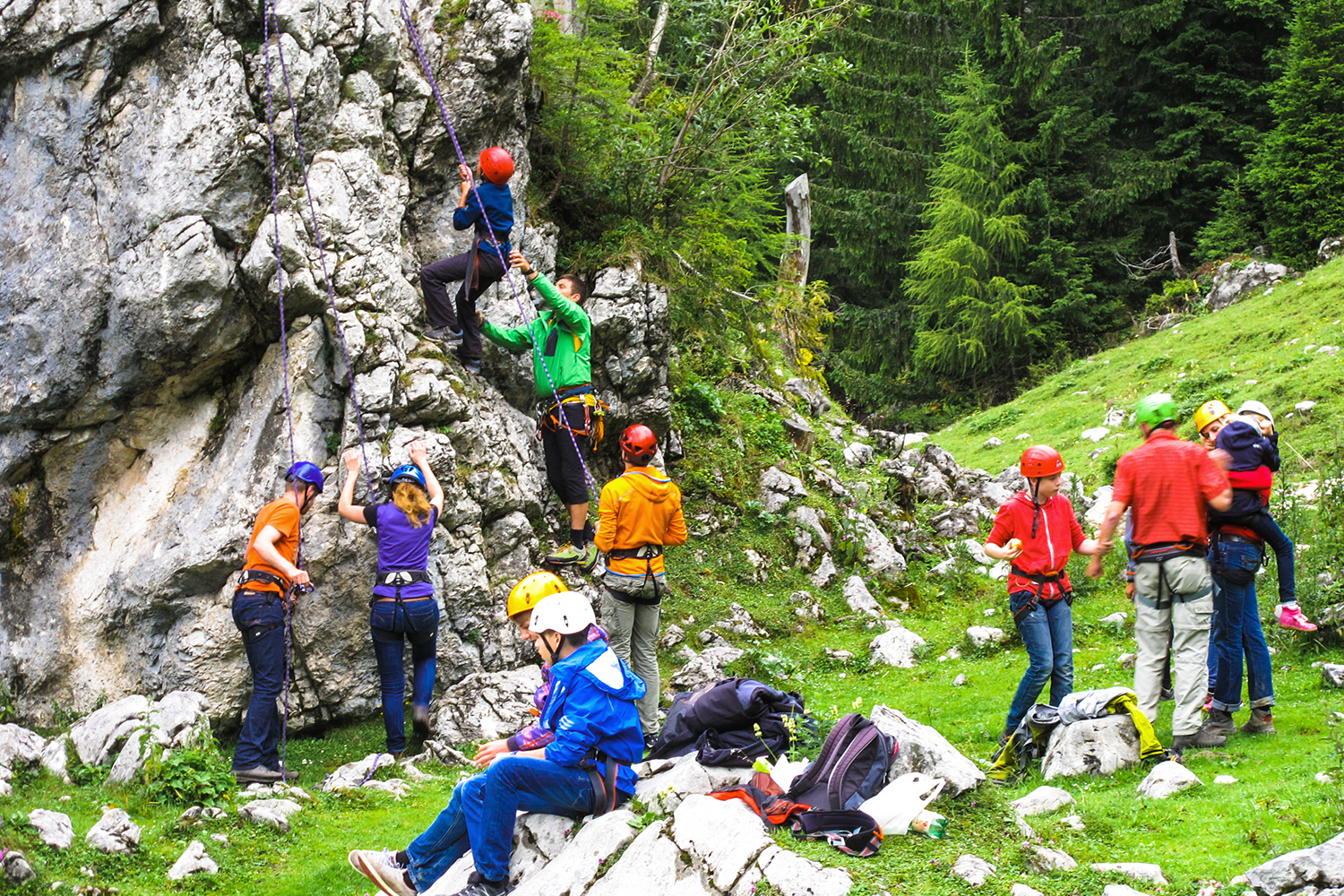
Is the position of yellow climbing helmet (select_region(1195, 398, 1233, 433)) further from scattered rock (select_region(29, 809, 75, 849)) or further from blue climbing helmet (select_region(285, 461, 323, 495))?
scattered rock (select_region(29, 809, 75, 849))

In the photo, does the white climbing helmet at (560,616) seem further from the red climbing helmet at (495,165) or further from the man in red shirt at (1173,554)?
the red climbing helmet at (495,165)

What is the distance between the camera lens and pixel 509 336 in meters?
11.3

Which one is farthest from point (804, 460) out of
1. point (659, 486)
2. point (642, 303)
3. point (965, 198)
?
point (965, 198)

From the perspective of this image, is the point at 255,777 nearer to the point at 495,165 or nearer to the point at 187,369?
the point at 187,369

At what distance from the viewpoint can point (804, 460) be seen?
17359 mm

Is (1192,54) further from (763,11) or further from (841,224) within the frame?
Result: (763,11)

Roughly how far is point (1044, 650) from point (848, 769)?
Answer: 2.48 metres

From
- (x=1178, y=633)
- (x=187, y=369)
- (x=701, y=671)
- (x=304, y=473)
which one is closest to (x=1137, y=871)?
(x=1178, y=633)

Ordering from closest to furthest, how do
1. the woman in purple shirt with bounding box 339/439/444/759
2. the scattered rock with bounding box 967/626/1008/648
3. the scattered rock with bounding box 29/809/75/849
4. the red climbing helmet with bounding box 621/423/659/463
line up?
the scattered rock with bounding box 29/809/75/849, the red climbing helmet with bounding box 621/423/659/463, the woman in purple shirt with bounding box 339/439/444/759, the scattered rock with bounding box 967/626/1008/648

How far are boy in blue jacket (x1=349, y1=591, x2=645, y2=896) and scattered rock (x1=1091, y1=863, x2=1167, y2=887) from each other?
2804 mm

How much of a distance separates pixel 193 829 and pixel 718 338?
1289cm

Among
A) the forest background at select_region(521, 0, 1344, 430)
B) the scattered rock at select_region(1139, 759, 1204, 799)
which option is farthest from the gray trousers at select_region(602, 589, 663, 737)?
the forest background at select_region(521, 0, 1344, 430)

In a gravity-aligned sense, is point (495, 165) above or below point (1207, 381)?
above

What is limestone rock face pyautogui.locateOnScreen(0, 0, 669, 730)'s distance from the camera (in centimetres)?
961
